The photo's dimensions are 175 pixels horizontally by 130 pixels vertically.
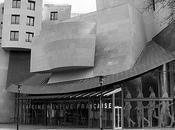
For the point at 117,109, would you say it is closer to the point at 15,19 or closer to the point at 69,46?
the point at 69,46

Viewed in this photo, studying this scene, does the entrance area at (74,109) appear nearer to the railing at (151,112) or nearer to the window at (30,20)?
the railing at (151,112)

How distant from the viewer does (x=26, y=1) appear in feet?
168

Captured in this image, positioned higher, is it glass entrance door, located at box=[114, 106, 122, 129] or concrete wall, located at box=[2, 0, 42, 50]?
concrete wall, located at box=[2, 0, 42, 50]

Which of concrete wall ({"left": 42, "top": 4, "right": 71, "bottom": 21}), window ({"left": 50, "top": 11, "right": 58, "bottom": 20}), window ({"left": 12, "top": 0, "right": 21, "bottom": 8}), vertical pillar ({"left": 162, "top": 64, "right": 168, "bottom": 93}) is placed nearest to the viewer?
vertical pillar ({"left": 162, "top": 64, "right": 168, "bottom": 93})

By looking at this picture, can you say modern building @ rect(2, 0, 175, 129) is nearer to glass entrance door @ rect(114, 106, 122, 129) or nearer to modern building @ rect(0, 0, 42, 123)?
glass entrance door @ rect(114, 106, 122, 129)

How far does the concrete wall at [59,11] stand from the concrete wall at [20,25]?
5694 millimetres

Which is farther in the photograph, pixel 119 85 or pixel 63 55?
pixel 63 55

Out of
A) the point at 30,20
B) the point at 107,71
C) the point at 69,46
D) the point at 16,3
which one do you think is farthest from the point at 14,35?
the point at 107,71

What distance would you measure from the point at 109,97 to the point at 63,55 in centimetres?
800

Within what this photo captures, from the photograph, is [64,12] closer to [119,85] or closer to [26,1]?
[26,1]

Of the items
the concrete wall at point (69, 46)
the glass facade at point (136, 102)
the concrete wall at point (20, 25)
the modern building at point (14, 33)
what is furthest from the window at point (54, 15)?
the glass facade at point (136, 102)

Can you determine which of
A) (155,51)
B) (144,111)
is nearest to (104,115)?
(144,111)

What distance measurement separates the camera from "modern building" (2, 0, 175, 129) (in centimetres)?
3369

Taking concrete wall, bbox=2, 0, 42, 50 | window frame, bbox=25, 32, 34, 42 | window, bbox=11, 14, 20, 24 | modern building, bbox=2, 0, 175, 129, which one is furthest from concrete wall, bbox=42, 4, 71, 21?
modern building, bbox=2, 0, 175, 129
